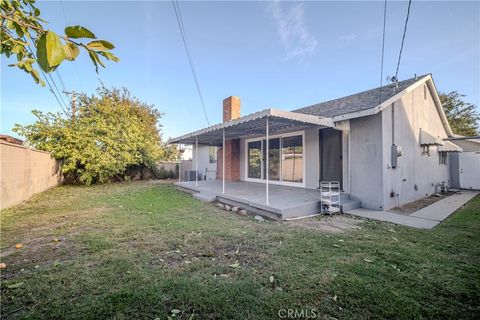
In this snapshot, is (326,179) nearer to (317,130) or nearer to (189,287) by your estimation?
(317,130)

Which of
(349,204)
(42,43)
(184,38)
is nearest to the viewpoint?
(42,43)

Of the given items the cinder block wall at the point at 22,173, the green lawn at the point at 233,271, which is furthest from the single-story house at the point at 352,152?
the cinder block wall at the point at 22,173

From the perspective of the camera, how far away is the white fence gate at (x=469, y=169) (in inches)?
493

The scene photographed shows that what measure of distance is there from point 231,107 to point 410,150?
29.3 feet

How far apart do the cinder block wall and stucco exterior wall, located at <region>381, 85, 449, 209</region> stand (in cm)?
1137

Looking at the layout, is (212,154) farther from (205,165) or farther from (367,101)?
(367,101)

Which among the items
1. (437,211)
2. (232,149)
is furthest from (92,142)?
(437,211)

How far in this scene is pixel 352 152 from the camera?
24.5 ft

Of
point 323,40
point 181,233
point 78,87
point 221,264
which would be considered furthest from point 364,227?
point 78,87

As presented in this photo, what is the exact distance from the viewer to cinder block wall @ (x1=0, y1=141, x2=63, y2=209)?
22.3 ft

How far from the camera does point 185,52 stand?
11.8 meters

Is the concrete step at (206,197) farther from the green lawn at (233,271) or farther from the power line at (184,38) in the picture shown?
the power line at (184,38)

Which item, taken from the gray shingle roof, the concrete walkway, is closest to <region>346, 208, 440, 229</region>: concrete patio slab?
the concrete walkway

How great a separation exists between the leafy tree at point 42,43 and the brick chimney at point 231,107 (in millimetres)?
11800
